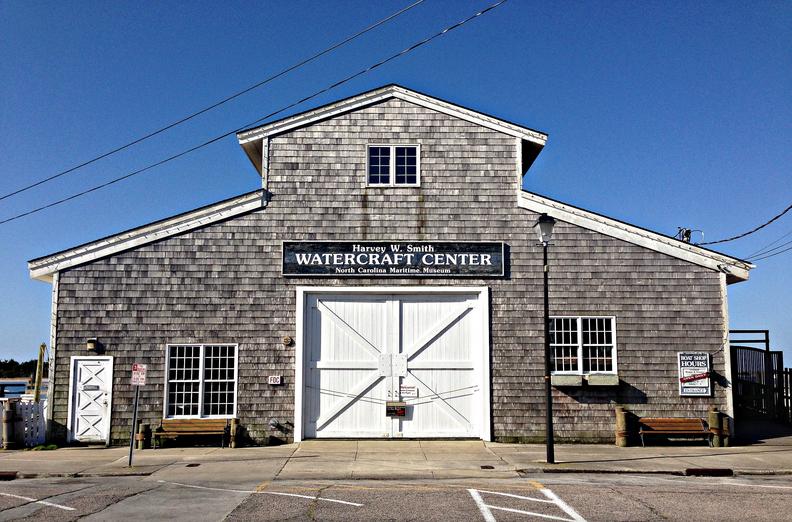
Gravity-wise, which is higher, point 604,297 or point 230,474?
point 604,297

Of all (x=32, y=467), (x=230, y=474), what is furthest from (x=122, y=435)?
(x=230, y=474)

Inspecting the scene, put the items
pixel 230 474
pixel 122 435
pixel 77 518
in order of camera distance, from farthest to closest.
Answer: pixel 122 435 → pixel 230 474 → pixel 77 518

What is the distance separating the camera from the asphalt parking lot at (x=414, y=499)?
31.6 ft

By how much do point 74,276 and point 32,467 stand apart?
15.6ft

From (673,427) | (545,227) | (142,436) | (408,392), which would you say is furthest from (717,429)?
(142,436)

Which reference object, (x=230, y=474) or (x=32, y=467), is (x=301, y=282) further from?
(x=32, y=467)

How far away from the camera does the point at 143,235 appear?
56.9ft

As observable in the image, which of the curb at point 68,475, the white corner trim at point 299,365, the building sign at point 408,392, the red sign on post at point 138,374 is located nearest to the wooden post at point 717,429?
the building sign at point 408,392

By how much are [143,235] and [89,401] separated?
393 centimetres

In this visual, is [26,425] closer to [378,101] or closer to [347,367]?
[347,367]

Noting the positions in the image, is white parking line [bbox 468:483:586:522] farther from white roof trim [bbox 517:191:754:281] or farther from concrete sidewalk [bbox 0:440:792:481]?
white roof trim [bbox 517:191:754:281]

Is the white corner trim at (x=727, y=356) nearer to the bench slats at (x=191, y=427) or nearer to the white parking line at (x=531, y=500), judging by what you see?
the white parking line at (x=531, y=500)

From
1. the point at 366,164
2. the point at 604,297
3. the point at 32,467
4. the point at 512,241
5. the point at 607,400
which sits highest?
the point at 366,164

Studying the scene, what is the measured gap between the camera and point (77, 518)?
31.3 feet
